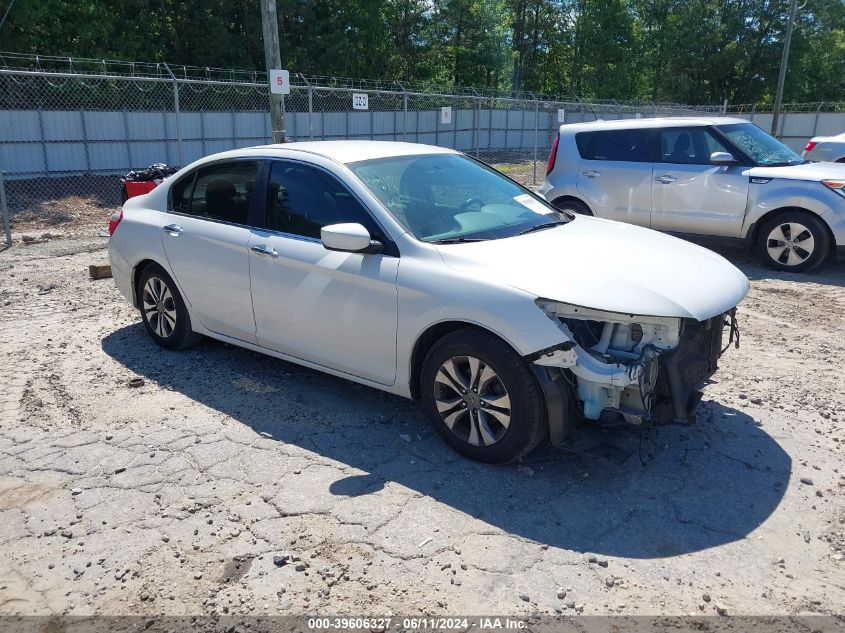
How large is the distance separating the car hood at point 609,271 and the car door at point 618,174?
474 cm

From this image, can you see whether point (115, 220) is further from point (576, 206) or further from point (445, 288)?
point (576, 206)

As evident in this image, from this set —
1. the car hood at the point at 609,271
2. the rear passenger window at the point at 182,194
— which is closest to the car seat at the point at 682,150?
the car hood at the point at 609,271

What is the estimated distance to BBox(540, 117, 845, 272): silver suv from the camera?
812cm

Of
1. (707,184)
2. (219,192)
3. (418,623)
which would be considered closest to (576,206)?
(707,184)

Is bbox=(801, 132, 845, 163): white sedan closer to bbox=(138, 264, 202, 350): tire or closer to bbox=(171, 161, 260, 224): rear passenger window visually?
bbox=(171, 161, 260, 224): rear passenger window

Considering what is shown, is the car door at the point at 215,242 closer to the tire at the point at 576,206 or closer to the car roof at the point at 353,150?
the car roof at the point at 353,150

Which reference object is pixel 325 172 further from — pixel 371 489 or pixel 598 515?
pixel 598 515

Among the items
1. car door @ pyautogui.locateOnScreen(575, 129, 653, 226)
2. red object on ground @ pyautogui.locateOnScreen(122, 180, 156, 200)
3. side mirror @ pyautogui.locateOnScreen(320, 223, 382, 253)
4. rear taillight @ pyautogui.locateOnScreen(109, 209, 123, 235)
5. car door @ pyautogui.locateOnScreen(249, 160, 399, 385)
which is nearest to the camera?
side mirror @ pyautogui.locateOnScreen(320, 223, 382, 253)

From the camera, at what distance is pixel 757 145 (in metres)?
8.75

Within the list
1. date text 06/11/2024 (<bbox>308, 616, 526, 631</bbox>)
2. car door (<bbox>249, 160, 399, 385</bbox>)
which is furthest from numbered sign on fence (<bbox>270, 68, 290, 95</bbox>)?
date text 06/11/2024 (<bbox>308, 616, 526, 631</bbox>)

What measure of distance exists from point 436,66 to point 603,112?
15548 millimetres

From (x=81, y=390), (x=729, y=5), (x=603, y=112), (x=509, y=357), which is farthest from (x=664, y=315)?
(x=729, y=5)

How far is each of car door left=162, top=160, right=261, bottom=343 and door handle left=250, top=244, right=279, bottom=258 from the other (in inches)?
3.7

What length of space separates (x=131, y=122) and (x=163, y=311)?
1632 centimetres
